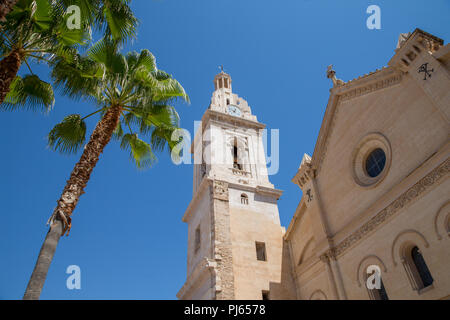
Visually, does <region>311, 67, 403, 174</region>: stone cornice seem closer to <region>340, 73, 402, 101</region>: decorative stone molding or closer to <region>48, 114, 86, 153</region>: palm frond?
<region>340, 73, 402, 101</region>: decorative stone molding

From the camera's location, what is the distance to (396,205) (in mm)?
14016

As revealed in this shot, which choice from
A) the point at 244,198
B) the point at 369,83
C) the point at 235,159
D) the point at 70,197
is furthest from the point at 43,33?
the point at 235,159

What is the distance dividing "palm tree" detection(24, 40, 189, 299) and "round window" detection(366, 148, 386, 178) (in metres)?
9.47

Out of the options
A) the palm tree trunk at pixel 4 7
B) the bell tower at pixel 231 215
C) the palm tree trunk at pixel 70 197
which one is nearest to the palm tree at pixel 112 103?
the palm tree trunk at pixel 70 197

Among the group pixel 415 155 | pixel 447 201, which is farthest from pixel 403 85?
Result: pixel 447 201

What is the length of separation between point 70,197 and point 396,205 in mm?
12341

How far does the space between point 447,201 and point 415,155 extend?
7.75ft

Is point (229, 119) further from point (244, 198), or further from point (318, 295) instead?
point (318, 295)

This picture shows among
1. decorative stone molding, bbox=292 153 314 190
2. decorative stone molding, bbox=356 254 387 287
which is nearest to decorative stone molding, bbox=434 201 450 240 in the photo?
decorative stone molding, bbox=356 254 387 287

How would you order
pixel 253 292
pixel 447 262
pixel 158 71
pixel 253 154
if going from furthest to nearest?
pixel 253 154 < pixel 253 292 < pixel 158 71 < pixel 447 262

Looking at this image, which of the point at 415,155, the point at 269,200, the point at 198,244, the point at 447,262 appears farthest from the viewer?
the point at 269,200
